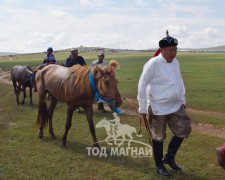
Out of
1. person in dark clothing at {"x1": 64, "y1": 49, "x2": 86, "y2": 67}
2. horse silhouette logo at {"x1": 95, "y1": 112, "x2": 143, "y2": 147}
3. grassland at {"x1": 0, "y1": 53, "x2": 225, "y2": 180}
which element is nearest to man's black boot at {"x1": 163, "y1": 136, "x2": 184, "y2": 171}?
grassland at {"x1": 0, "y1": 53, "x2": 225, "y2": 180}

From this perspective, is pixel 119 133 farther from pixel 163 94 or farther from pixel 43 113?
pixel 163 94

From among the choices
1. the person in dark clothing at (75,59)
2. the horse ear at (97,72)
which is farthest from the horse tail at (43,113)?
the person in dark clothing at (75,59)

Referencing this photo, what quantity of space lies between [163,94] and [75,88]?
2.64m

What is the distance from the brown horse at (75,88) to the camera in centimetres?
661

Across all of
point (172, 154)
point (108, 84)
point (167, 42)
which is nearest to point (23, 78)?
point (108, 84)

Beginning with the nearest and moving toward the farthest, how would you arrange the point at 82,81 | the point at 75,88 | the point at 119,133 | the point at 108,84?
the point at 108,84 < the point at 82,81 < the point at 75,88 < the point at 119,133

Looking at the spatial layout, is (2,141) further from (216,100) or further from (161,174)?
(216,100)

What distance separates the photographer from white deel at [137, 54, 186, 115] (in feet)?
18.2

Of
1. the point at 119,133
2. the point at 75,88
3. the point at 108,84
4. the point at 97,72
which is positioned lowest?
the point at 119,133

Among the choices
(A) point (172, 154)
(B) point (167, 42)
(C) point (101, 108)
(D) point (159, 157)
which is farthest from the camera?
(C) point (101, 108)

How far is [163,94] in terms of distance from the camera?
220 inches

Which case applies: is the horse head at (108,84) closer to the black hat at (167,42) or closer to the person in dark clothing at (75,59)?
the black hat at (167,42)

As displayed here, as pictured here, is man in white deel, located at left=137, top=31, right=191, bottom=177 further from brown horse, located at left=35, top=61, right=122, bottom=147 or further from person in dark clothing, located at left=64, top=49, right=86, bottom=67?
person in dark clothing, located at left=64, top=49, right=86, bottom=67

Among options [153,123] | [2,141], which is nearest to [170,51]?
[153,123]
